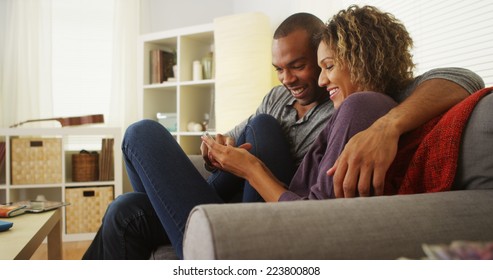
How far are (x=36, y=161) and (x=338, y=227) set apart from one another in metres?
2.68

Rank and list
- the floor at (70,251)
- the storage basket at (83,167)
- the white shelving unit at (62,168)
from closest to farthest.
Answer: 1. the floor at (70,251)
2. the white shelving unit at (62,168)
3. the storage basket at (83,167)

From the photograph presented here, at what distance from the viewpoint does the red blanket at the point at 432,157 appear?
716 millimetres

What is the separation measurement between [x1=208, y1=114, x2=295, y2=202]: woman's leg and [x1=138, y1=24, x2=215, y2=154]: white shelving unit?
5.70ft

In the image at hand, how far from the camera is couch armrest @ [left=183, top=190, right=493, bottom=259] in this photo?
50cm

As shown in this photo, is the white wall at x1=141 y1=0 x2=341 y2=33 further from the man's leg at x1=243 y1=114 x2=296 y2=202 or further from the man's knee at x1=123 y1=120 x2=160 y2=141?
the man's knee at x1=123 y1=120 x2=160 y2=141

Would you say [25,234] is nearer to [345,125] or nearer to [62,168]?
[345,125]

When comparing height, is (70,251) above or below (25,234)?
below

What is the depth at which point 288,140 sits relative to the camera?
4.75ft

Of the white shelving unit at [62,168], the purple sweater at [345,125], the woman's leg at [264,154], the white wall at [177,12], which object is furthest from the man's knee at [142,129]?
the white wall at [177,12]

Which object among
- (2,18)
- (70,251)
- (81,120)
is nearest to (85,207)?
(70,251)

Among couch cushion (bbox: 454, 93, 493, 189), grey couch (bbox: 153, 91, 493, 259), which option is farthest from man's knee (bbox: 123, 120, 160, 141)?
couch cushion (bbox: 454, 93, 493, 189)

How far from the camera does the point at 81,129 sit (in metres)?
2.80

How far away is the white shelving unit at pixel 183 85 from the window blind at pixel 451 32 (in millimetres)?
1425

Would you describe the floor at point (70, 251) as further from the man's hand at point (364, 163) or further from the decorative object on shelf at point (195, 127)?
the man's hand at point (364, 163)
